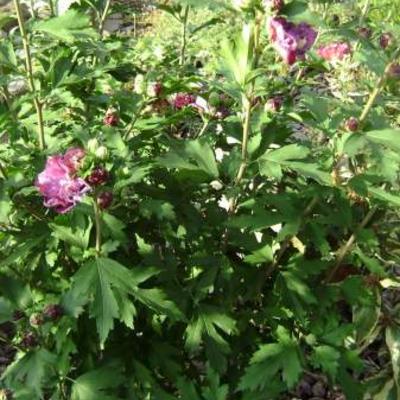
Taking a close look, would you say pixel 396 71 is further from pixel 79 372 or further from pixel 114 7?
pixel 79 372

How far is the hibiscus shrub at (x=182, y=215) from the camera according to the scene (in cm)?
168

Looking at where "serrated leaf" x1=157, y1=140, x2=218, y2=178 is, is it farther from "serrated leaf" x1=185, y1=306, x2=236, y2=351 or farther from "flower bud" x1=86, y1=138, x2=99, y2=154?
"serrated leaf" x1=185, y1=306, x2=236, y2=351

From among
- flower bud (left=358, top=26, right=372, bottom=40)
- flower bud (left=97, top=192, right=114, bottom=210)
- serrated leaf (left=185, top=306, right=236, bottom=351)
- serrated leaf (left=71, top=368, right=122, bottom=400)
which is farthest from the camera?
flower bud (left=358, top=26, right=372, bottom=40)

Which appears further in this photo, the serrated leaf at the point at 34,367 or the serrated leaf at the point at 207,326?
the serrated leaf at the point at 207,326

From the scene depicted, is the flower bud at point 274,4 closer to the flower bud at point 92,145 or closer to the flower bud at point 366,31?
the flower bud at point 92,145

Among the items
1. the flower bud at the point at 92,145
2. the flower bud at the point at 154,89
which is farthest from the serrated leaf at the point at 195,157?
the flower bud at the point at 92,145

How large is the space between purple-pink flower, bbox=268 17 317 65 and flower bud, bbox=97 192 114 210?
581 mm

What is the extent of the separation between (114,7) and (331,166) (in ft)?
3.63

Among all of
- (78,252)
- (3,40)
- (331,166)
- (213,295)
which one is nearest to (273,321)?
(213,295)

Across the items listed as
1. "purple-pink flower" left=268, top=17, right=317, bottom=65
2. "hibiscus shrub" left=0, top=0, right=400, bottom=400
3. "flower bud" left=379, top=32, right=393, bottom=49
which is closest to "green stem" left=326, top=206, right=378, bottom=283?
"hibiscus shrub" left=0, top=0, right=400, bottom=400

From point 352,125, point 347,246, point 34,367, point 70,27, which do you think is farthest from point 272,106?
point 34,367

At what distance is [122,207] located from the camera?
1938mm

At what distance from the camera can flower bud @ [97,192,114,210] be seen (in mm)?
1614

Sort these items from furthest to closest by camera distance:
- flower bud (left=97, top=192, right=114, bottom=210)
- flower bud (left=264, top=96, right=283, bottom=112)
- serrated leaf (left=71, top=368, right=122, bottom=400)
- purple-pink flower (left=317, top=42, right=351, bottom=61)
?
purple-pink flower (left=317, top=42, right=351, bottom=61) < flower bud (left=264, top=96, right=283, bottom=112) < serrated leaf (left=71, top=368, right=122, bottom=400) < flower bud (left=97, top=192, right=114, bottom=210)
